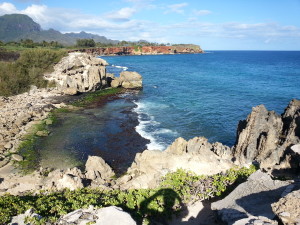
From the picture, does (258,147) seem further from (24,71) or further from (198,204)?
(24,71)

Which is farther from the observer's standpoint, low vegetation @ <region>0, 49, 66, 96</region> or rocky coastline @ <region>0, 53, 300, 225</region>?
low vegetation @ <region>0, 49, 66, 96</region>

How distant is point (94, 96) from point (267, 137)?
143 ft

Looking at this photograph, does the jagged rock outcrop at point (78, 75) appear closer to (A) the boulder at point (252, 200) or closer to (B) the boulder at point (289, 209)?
(A) the boulder at point (252, 200)

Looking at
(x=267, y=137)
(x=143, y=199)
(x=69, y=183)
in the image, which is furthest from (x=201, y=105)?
(x=143, y=199)

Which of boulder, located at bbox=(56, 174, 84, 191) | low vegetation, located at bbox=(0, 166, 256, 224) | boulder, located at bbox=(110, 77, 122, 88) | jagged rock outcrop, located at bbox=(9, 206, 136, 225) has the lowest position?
boulder, located at bbox=(56, 174, 84, 191)

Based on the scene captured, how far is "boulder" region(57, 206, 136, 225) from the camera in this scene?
1151 cm

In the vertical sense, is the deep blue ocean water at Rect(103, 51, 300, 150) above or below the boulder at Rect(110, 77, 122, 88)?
below

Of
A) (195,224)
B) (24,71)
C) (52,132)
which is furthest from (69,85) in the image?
(195,224)

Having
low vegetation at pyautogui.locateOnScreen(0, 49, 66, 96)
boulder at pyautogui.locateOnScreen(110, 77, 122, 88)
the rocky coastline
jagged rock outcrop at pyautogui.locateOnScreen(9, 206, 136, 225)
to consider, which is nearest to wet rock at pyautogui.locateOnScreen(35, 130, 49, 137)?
the rocky coastline

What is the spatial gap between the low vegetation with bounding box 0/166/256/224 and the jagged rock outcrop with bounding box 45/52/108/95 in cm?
4435

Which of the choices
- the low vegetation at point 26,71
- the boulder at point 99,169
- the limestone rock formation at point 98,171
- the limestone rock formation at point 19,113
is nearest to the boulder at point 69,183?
the limestone rock formation at point 98,171

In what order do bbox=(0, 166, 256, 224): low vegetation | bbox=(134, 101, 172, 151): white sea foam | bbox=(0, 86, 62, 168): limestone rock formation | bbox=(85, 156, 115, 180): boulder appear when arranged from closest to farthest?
bbox=(0, 166, 256, 224): low vegetation
bbox=(85, 156, 115, 180): boulder
bbox=(0, 86, 62, 168): limestone rock formation
bbox=(134, 101, 172, 151): white sea foam

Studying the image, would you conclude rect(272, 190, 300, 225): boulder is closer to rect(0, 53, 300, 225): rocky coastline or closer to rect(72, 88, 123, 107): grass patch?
rect(0, 53, 300, 225): rocky coastline

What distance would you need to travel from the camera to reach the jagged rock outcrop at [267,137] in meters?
22.0
